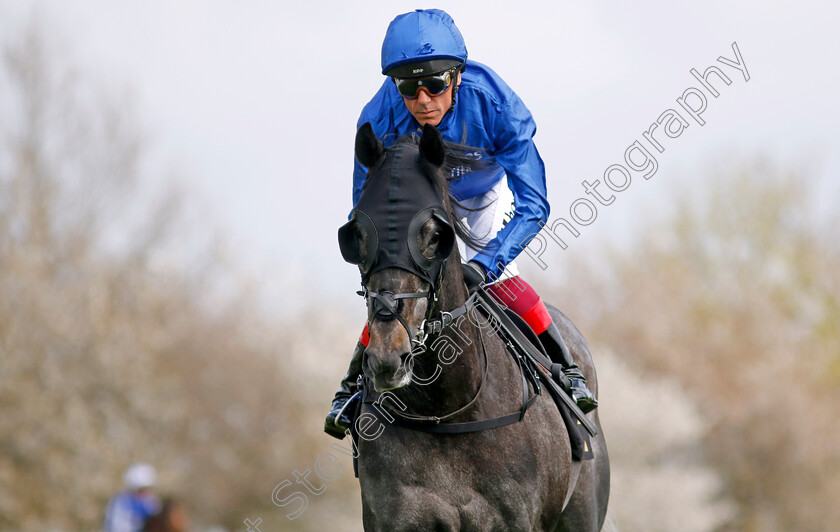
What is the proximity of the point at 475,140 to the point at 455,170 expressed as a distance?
0.53 metres

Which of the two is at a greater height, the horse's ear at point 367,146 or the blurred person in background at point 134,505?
the blurred person in background at point 134,505

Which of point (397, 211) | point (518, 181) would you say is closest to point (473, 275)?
point (518, 181)

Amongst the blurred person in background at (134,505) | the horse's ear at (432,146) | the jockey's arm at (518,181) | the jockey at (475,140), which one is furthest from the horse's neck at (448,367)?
the blurred person in background at (134,505)

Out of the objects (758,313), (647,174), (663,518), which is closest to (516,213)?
(647,174)

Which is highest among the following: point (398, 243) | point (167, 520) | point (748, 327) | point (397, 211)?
point (748, 327)

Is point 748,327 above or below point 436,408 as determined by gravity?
above

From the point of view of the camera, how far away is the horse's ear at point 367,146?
15.2 ft

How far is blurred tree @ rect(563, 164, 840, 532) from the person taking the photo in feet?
100

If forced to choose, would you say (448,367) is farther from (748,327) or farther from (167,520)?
(748,327)

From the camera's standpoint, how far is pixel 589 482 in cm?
615

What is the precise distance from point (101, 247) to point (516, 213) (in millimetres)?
24646

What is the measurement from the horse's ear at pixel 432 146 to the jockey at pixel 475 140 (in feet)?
1.08

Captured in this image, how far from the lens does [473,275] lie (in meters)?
4.98

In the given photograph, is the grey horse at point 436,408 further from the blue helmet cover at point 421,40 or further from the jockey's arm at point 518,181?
the blue helmet cover at point 421,40
